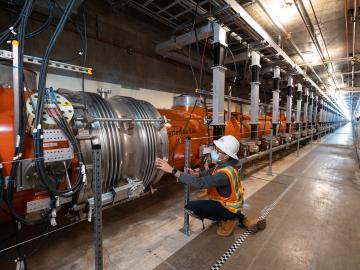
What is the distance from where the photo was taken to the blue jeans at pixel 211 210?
2.06 meters

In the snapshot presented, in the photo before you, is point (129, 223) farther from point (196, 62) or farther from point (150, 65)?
point (196, 62)

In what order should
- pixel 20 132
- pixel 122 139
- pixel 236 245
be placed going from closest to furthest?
pixel 20 132 < pixel 122 139 < pixel 236 245

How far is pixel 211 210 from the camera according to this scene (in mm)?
2057

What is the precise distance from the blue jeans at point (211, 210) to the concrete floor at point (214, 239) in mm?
218

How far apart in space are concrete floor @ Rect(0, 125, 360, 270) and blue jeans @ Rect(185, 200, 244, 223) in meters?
0.22

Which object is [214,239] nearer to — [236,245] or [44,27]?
[236,245]

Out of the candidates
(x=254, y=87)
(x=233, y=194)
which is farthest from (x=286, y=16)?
(x=233, y=194)

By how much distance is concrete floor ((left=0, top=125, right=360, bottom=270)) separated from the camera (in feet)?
5.74

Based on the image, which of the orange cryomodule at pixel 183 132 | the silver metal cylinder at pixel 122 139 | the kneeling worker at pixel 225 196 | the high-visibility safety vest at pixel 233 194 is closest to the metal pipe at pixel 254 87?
the orange cryomodule at pixel 183 132


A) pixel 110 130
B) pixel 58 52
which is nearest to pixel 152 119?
pixel 110 130

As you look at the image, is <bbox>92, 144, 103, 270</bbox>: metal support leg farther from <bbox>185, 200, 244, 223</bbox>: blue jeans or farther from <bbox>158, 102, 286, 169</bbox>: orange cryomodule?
<bbox>158, 102, 286, 169</bbox>: orange cryomodule

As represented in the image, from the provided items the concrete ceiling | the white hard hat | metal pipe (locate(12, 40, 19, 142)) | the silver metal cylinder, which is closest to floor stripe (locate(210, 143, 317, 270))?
the white hard hat

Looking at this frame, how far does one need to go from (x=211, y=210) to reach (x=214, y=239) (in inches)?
11.6

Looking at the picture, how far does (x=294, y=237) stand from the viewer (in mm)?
2133
